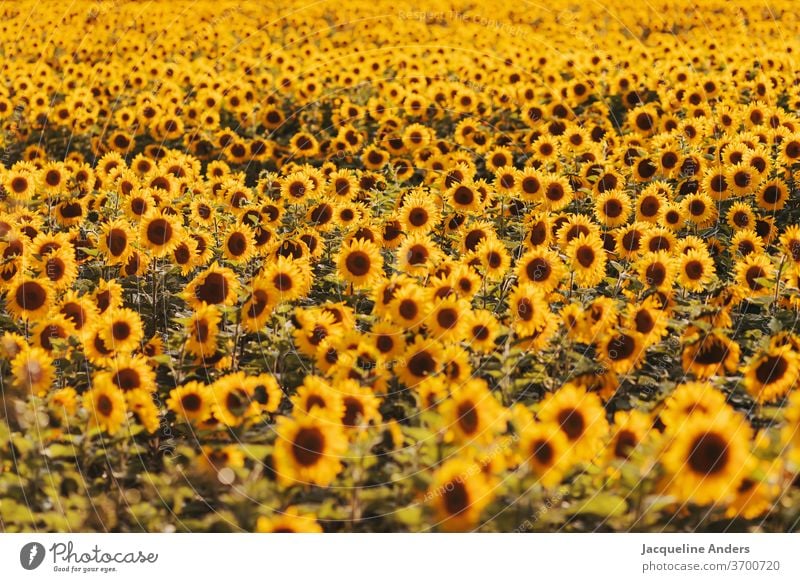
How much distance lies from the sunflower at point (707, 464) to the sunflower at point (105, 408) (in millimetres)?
3504

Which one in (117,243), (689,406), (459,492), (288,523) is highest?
(117,243)

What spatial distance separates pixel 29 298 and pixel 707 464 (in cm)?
535

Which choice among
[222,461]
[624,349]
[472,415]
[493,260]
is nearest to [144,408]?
[222,461]

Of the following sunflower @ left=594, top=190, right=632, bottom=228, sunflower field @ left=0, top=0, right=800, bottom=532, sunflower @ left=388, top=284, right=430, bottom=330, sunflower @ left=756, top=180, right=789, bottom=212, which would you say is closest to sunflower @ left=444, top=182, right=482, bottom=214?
sunflower field @ left=0, top=0, right=800, bottom=532

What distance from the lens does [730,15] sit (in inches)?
844

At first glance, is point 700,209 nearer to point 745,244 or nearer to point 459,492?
point 745,244

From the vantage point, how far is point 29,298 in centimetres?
661

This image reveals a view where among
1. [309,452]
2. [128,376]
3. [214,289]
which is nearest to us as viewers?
[309,452]

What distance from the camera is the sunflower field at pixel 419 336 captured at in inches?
190

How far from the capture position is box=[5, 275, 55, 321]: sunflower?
657 centimetres

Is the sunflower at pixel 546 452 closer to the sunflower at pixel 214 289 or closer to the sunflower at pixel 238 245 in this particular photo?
the sunflower at pixel 214 289

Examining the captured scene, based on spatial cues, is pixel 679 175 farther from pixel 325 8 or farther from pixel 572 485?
pixel 325 8

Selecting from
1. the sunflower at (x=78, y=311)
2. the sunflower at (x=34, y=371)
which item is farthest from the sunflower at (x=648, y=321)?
the sunflower at (x=34, y=371)
